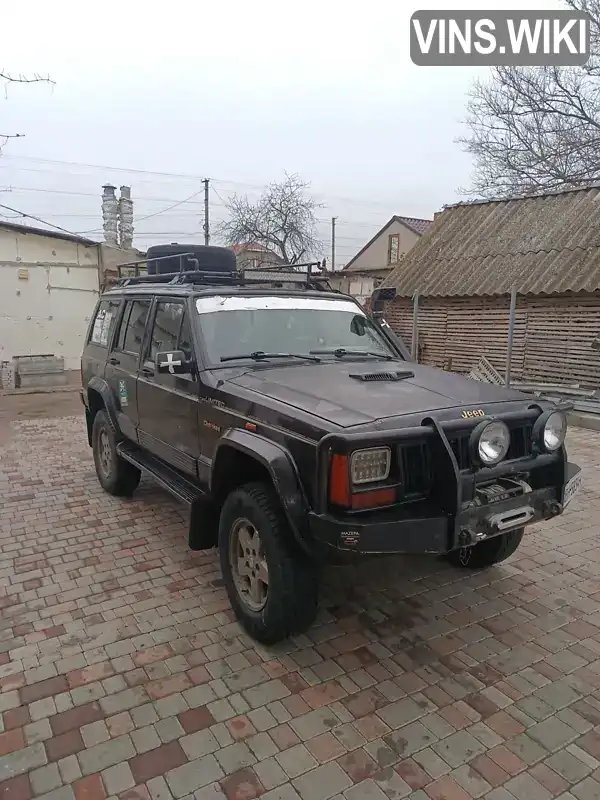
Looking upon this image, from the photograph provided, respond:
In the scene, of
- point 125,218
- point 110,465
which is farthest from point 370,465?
point 125,218

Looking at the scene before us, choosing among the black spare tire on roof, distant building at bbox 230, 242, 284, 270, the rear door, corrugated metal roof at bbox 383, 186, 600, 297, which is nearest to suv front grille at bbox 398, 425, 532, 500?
the rear door

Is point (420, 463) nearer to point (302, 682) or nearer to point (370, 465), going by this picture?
point (370, 465)

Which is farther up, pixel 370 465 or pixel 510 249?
pixel 510 249

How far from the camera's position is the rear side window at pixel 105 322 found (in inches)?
218

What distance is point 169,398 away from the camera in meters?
4.25

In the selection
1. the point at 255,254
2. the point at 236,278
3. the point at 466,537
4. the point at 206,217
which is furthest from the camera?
the point at 206,217

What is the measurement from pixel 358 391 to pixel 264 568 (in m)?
1.12

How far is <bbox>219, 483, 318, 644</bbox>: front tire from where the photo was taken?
301cm

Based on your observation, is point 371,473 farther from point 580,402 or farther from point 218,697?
point 580,402

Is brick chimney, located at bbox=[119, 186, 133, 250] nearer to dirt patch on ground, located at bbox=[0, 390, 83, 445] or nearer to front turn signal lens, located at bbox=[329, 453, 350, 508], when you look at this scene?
dirt patch on ground, located at bbox=[0, 390, 83, 445]

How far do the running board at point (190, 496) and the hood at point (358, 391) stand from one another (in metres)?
0.83

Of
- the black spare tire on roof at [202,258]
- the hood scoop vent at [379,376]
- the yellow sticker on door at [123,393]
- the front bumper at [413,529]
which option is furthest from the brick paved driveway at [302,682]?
the black spare tire on roof at [202,258]

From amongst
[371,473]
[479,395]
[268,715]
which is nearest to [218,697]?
[268,715]

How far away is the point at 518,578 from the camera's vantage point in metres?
4.11
